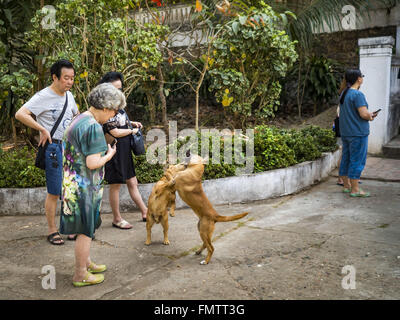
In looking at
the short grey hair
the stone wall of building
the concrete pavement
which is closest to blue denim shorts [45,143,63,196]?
the concrete pavement

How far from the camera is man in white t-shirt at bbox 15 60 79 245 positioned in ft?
13.4

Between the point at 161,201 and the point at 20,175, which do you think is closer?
the point at 161,201

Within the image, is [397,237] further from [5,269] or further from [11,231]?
[11,231]

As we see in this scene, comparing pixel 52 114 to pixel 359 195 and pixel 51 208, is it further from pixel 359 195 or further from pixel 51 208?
pixel 359 195

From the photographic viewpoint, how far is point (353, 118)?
5883mm

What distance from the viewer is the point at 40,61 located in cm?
747

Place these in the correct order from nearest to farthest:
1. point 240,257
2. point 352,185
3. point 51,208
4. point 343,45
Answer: point 240,257
point 51,208
point 352,185
point 343,45

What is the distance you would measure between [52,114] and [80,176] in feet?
4.31

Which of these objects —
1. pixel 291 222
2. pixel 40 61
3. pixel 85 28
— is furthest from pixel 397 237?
pixel 40 61

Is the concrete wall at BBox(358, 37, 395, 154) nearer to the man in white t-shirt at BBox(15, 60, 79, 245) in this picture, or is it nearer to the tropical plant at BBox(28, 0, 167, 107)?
the tropical plant at BBox(28, 0, 167, 107)

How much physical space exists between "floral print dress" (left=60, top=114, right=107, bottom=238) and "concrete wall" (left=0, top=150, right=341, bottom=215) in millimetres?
2173

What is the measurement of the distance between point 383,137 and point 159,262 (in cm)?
624

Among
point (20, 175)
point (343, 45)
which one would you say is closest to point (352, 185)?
point (20, 175)

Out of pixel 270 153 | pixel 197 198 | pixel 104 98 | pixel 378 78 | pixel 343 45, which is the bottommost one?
pixel 197 198
